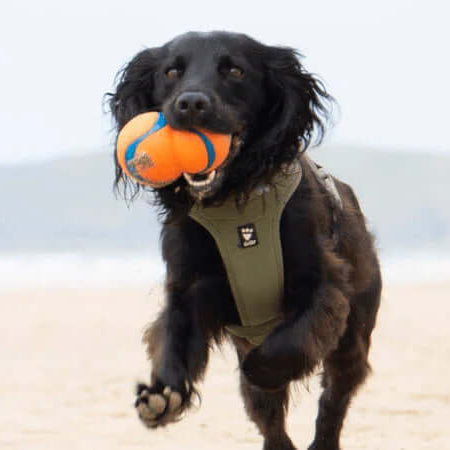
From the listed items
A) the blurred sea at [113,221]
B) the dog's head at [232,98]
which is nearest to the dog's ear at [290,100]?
the dog's head at [232,98]

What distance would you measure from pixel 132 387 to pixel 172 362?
455 centimetres

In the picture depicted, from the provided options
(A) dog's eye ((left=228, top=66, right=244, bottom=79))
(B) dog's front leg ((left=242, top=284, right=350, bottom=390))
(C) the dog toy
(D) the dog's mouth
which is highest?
(A) dog's eye ((left=228, top=66, right=244, bottom=79))

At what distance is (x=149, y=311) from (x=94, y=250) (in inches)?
467

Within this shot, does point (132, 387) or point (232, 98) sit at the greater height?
point (232, 98)

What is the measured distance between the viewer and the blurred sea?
21547mm

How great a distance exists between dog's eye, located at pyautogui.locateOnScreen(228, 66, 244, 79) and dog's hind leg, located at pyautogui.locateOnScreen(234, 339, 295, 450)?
1645 millimetres

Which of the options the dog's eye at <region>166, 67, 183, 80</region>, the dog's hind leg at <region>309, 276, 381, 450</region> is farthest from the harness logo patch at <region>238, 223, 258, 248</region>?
the dog's hind leg at <region>309, 276, 381, 450</region>

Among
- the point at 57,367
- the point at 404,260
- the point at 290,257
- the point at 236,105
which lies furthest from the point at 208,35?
the point at 404,260

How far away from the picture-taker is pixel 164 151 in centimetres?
427

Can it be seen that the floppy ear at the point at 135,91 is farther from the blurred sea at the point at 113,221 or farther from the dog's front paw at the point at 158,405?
the blurred sea at the point at 113,221

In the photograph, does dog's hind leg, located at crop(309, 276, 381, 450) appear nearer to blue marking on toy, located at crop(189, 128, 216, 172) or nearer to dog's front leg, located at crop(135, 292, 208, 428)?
dog's front leg, located at crop(135, 292, 208, 428)

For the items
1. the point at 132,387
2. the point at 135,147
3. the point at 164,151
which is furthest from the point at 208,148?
the point at 132,387

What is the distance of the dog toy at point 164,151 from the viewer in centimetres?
427

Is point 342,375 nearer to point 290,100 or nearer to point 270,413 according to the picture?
point 270,413
